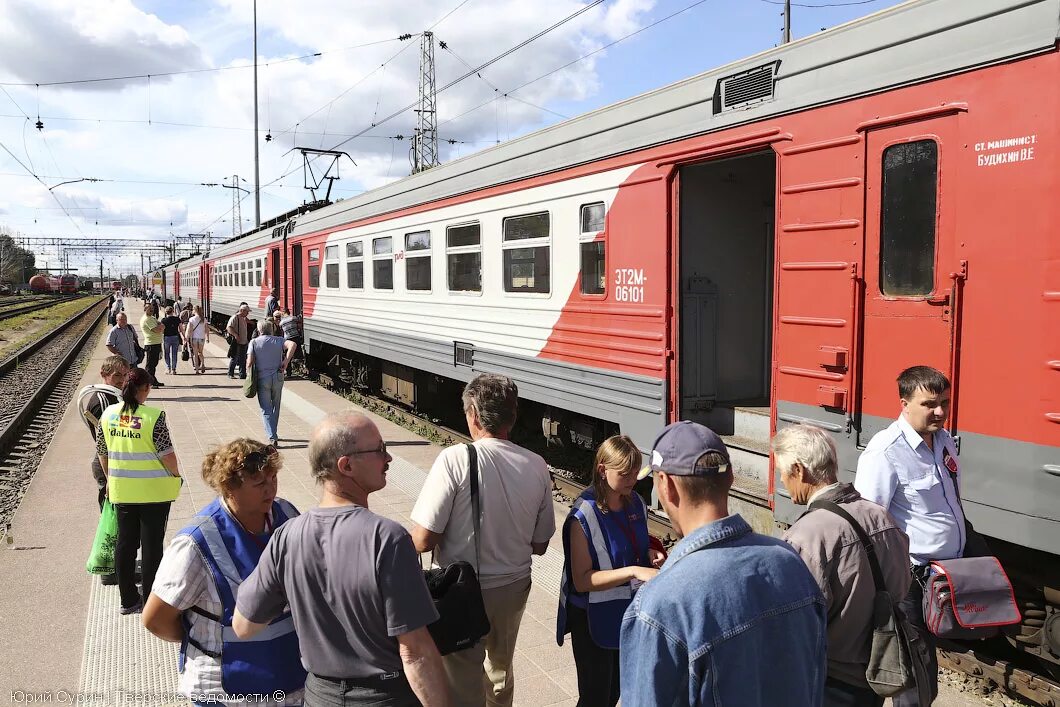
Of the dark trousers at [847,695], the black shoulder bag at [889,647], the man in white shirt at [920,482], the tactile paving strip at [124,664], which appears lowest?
the tactile paving strip at [124,664]

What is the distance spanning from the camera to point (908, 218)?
14.3 feet

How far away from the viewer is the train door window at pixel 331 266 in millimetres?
13578

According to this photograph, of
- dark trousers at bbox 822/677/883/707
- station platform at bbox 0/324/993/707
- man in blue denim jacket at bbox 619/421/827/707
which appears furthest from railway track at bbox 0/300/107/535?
man in blue denim jacket at bbox 619/421/827/707

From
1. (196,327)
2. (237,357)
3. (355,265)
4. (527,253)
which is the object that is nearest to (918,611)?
(527,253)

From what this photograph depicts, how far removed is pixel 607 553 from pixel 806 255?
9.00ft

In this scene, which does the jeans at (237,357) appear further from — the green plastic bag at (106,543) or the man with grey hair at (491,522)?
the man with grey hair at (491,522)

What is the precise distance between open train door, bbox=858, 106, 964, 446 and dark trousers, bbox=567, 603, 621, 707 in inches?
90.2

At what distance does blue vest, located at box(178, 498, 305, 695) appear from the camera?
2590 mm

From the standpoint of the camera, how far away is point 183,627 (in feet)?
8.66

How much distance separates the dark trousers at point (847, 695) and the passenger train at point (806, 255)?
181 centimetres

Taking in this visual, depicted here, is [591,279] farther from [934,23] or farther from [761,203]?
[934,23]

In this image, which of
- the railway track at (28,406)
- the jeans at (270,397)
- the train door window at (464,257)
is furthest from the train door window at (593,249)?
the railway track at (28,406)

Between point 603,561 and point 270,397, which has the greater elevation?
point 603,561

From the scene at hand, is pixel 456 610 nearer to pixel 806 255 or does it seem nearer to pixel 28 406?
pixel 806 255
